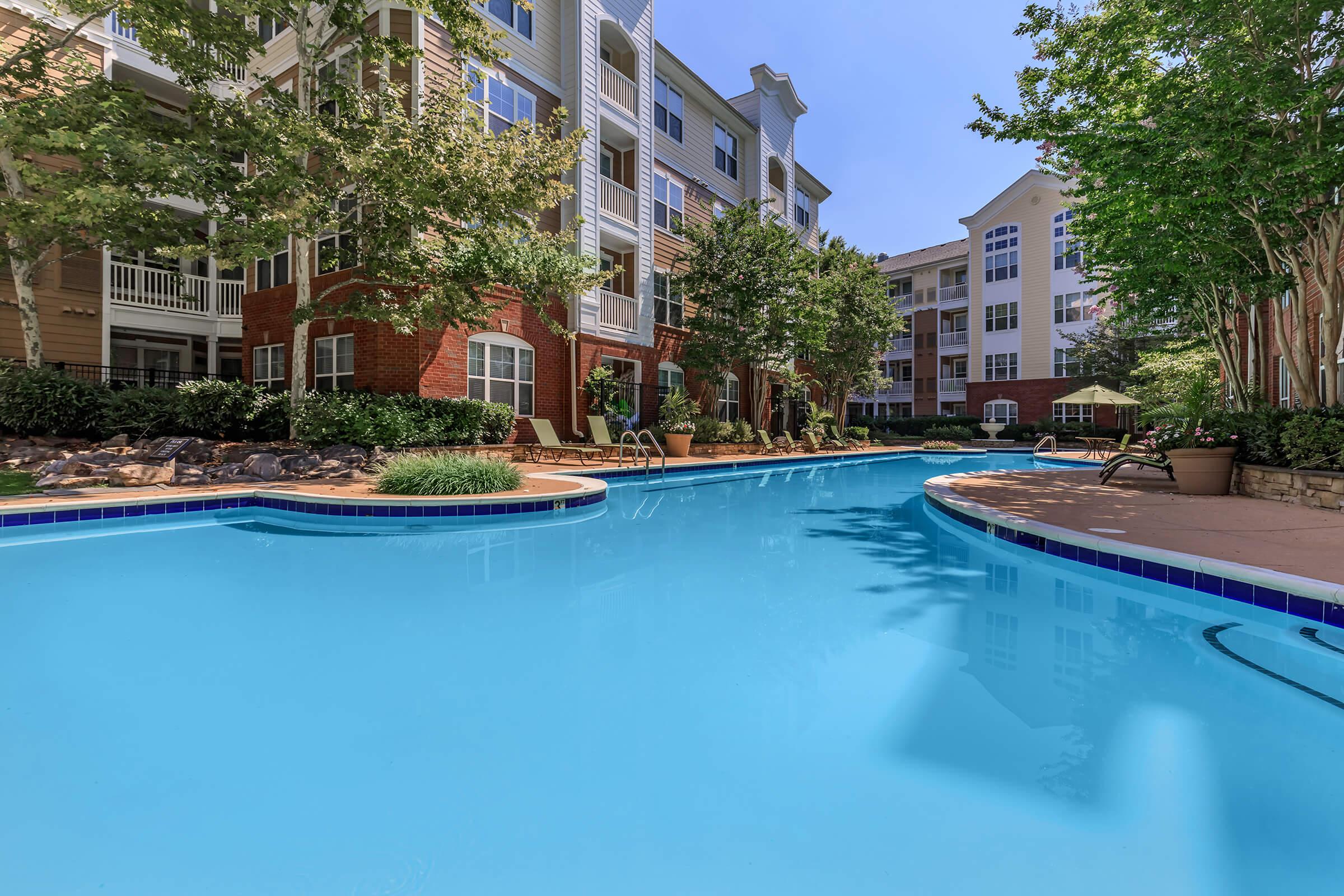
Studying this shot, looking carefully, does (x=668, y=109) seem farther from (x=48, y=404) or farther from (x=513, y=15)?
(x=48, y=404)

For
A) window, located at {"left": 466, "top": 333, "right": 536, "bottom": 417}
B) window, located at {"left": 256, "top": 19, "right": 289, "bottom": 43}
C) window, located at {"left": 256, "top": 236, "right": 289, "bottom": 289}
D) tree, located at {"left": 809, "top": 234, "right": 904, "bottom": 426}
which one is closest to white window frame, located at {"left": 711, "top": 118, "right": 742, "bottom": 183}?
tree, located at {"left": 809, "top": 234, "right": 904, "bottom": 426}

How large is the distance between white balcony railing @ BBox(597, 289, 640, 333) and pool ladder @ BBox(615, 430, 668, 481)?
3.21 meters

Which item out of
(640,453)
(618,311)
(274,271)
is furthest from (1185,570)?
(274,271)

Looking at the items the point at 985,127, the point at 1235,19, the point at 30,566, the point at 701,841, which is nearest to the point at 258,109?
the point at 30,566

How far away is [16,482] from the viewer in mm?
8086

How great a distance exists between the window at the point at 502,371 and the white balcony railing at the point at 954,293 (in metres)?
30.9

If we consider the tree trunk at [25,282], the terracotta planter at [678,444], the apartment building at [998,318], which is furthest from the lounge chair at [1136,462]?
the apartment building at [998,318]

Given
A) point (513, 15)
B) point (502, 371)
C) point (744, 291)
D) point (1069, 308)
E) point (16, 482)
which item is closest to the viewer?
point (16, 482)

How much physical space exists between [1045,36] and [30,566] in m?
14.2

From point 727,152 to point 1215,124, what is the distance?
1728 centimetres

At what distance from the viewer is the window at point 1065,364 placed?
31.2m

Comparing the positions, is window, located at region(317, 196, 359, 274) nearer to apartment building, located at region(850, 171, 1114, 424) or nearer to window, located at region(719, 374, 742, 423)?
window, located at region(719, 374, 742, 423)

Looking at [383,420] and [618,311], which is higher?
[618,311]

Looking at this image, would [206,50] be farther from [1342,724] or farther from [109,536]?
[1342,724]
